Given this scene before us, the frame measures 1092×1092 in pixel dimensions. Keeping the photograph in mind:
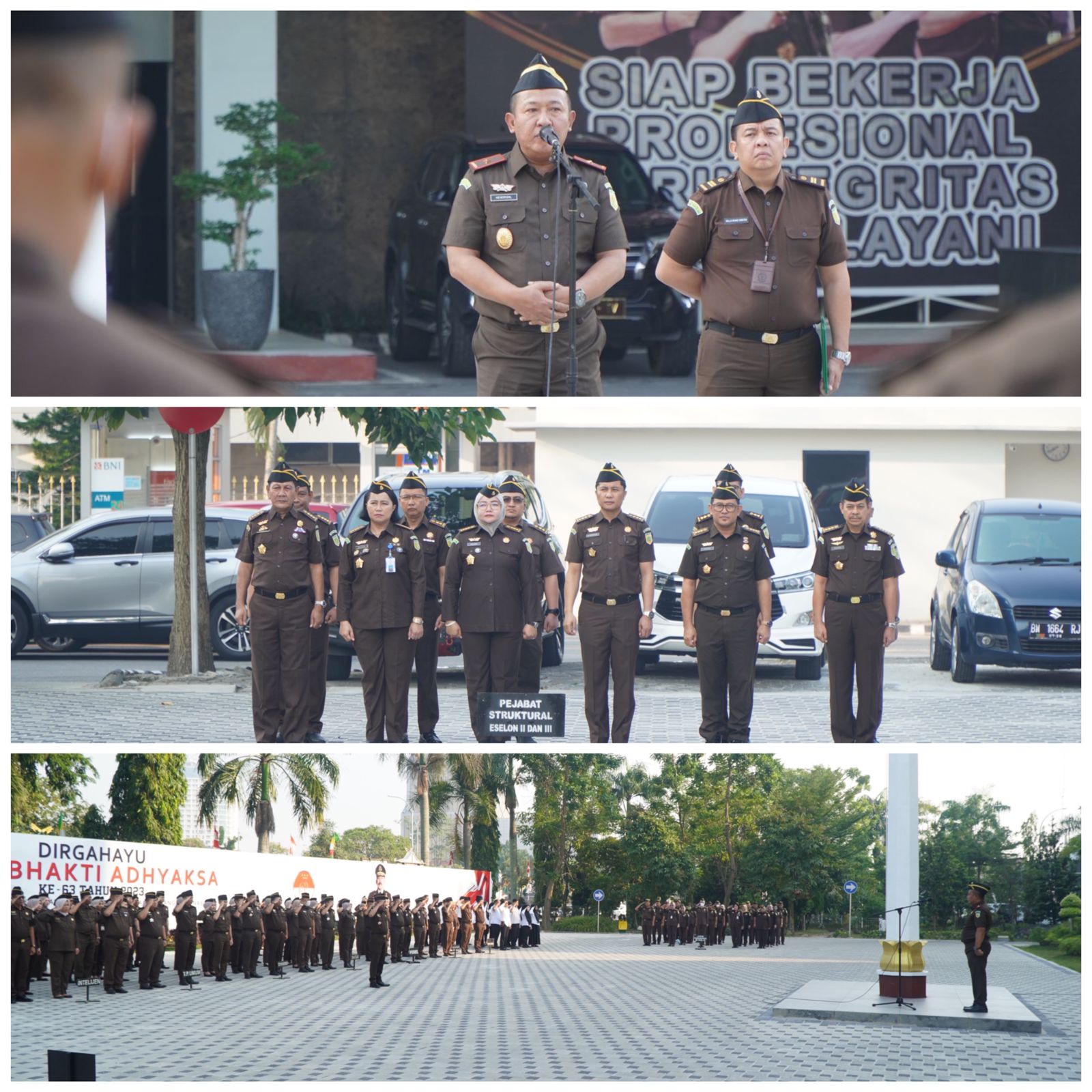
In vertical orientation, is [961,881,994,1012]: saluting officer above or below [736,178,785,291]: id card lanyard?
below

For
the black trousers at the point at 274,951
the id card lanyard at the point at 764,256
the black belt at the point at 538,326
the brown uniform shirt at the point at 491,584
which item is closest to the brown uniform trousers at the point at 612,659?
the brown uniform shirt at the point at 491,584

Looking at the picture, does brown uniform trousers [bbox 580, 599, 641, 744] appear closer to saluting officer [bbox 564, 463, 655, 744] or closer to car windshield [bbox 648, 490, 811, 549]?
saluting officer [bbox 564, 463, 655, 744]

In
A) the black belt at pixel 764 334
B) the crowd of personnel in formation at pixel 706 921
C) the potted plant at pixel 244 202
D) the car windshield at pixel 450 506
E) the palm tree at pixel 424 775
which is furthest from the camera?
the potted plant at pixel 244 202

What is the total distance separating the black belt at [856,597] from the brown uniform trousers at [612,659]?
0.74 metres

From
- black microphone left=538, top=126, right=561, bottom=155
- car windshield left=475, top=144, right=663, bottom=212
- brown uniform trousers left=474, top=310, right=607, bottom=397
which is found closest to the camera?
black microphone left=538, top=126, right=561, bottom=155

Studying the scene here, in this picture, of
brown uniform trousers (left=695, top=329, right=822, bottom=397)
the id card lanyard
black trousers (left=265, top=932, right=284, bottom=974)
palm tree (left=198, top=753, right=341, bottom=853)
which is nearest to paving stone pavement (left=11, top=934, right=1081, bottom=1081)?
palm tree (left=198, top=753, right=341, bottom=853)

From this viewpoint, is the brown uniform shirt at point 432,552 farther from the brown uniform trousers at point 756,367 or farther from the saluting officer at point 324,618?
the brown uniform trousers at point 756,367

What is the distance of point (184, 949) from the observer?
8.63 m

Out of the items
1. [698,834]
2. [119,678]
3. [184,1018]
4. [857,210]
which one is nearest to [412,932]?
[184,1018]

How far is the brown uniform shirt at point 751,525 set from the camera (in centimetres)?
573

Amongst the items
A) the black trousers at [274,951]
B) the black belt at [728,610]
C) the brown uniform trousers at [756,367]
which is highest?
the brown uniform trousers at [756,367]

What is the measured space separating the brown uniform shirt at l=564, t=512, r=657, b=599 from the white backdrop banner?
2.32 metres

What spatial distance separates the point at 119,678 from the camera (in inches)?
239

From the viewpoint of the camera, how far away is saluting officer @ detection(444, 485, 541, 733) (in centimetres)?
568
